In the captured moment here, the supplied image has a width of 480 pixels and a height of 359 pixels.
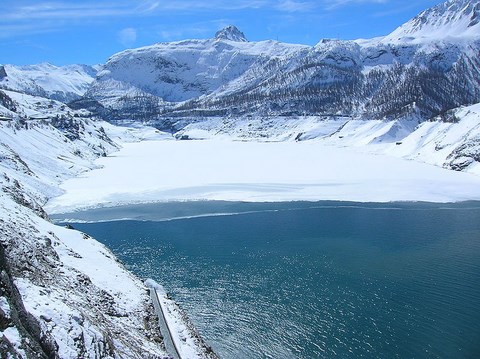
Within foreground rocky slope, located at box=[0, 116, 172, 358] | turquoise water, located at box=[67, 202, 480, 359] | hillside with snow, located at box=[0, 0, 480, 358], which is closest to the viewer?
foreground rocky slope, located at box=[0, 116, 172, 358]

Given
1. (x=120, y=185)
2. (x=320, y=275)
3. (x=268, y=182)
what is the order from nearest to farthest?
(x=320, y=275) < (x=120, y=185) < (x=268, y=182)

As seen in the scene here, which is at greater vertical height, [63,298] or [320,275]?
[63,298]

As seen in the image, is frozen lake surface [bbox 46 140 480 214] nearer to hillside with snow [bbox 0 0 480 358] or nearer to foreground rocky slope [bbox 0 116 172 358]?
hillside with snow [bbox 0 0 480 358]

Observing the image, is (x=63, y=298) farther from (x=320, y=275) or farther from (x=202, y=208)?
(x=202, y=208)

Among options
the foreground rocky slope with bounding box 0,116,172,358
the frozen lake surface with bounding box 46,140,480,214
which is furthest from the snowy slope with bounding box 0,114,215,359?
the frozen lake surface with bounding box 46,140,480,214

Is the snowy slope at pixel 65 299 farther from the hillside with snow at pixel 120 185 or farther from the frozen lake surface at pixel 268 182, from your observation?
the frozen lake surface at pixel 268 182

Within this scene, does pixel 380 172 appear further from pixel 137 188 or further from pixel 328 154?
pixel 137 188

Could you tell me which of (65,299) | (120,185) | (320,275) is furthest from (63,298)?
(120,185)

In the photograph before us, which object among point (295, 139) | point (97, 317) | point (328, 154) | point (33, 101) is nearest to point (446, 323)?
point (97, 317)
